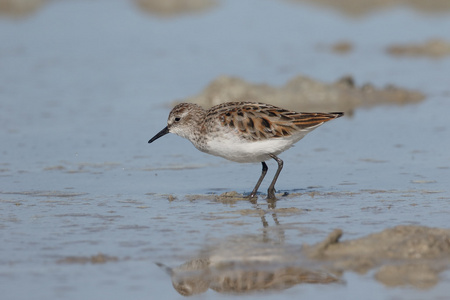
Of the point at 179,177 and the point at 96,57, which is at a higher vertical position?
the point at 96,57

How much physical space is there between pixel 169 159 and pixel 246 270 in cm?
535

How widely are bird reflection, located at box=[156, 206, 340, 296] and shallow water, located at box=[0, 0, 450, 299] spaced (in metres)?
0.11

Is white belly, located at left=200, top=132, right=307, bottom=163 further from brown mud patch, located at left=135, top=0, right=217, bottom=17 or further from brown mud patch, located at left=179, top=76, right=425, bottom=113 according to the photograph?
brown mud patch, located at left=135, top=0, right=217, bottom=17

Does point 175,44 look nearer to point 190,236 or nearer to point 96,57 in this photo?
point 96,57

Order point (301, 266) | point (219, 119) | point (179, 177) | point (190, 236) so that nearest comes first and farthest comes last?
point (301, 266) → point (190, 236) → point (219, 119) → point (179, 177)

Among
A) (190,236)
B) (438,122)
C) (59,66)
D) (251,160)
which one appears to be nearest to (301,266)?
(190,236)

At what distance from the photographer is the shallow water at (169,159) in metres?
7.53

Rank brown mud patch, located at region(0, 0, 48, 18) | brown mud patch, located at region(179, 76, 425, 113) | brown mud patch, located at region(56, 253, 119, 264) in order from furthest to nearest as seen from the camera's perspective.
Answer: brown mud patch, located at region(0, 0, 48, 18) < brown mud patch, located at region(179, 76, 425, 113) < brown mud patch, located at region(56, 253, 119, 264)

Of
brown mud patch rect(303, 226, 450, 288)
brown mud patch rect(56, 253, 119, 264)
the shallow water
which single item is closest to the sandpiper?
the shallow water

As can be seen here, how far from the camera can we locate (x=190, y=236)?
27.0 ft

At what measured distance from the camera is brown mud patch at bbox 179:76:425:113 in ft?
51.8

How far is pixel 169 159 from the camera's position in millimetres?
12305

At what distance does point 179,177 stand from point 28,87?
6887mm

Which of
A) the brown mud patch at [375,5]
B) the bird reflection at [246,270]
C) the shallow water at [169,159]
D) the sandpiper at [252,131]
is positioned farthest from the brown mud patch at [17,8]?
the bird reflection at [246,270]
